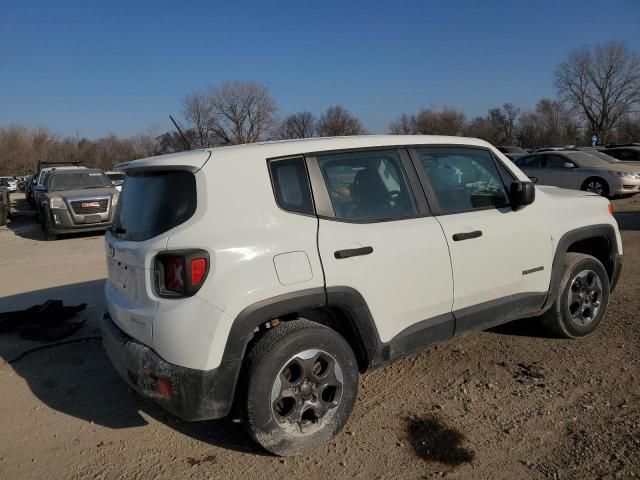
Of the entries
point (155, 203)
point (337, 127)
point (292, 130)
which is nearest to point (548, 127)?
point (337, 127)

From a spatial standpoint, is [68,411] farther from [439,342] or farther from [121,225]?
[439,342]

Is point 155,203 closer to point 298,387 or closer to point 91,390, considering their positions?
point 298,387

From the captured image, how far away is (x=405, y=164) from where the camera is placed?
3.57 metres

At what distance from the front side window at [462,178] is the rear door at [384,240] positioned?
0.19 metres

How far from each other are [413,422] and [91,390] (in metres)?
2.44

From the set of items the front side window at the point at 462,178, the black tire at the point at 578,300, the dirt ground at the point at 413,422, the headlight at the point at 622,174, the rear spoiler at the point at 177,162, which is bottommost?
the dirt ground at the point at 413,422

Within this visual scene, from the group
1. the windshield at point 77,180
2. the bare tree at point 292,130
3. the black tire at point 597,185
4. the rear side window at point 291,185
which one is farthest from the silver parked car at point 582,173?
the rear side window at point 291,185

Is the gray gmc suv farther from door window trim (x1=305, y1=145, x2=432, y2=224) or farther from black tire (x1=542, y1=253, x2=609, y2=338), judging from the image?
black tire (x1=542, y1=253, x2=609, y2=338)

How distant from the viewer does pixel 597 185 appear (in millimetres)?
15266

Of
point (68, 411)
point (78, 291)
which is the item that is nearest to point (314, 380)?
point (68, 411)

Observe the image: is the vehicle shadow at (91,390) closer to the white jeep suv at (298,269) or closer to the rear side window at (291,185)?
the white jeep suv at (298,269)

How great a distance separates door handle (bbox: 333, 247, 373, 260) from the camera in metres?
3.04

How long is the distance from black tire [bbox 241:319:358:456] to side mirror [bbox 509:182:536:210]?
A: 5.57ft

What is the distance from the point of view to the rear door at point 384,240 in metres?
3.10
